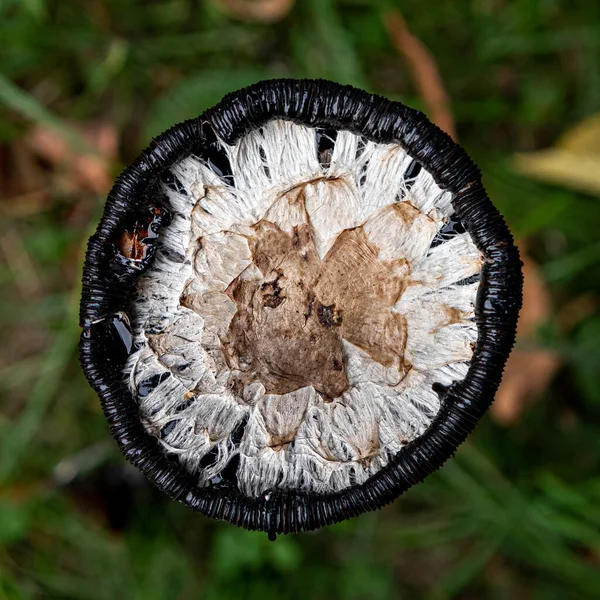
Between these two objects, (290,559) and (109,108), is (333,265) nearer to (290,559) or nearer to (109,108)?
(290,559)

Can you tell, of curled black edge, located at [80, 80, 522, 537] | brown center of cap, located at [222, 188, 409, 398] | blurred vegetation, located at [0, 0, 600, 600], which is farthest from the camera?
blurred vegetation, located at [0, 0, 600, 600]

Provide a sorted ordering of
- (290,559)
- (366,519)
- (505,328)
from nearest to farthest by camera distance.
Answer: (505,328) < (290,559) < (366,519)

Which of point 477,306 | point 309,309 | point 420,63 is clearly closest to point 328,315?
point 309,309

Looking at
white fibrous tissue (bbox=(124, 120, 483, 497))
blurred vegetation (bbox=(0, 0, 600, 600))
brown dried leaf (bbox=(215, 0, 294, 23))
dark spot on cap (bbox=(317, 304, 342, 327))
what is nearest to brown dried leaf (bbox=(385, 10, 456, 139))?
blurred vegetation (bbox=(0, 0, 600, 600))

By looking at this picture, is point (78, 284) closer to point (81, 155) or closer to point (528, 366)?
point (81, 155)

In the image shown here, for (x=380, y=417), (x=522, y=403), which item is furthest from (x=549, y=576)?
(x=380, y=417)

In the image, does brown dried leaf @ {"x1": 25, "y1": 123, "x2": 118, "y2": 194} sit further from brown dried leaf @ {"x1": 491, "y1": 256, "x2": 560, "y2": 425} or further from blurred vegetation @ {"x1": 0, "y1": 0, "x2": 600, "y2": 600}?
brown dried leaf @ {"x1": 491, "y1": 256, "x2": 560, "y2": 425}
